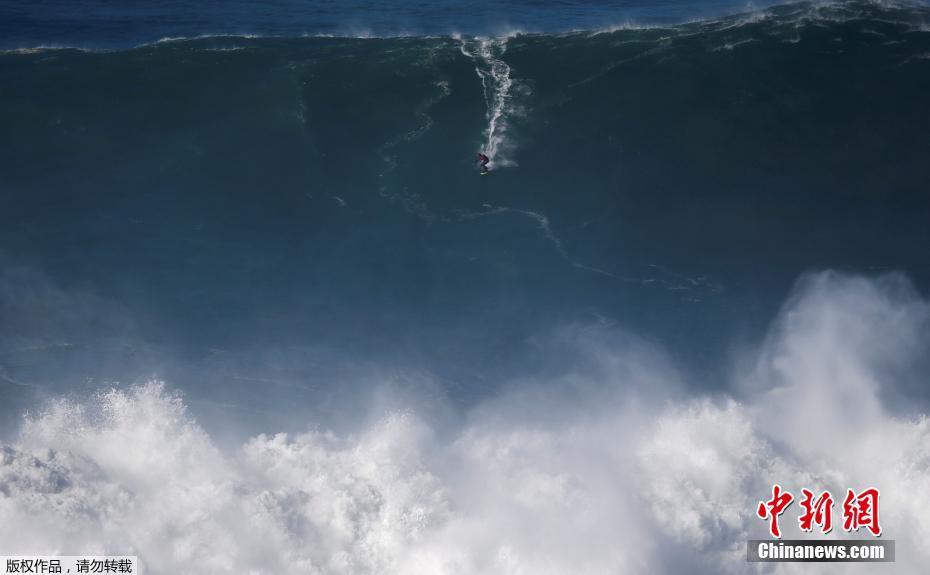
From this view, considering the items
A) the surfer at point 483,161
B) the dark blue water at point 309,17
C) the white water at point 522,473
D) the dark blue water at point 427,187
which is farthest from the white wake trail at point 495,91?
the white water at point 522,473

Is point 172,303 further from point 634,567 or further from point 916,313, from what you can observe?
point 916,313

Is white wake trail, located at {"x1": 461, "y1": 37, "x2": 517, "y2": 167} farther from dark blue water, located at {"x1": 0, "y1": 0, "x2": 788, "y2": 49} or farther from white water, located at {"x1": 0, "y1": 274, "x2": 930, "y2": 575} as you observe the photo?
white water, located at {"x1": 0, "y1": 274, "x2": 930, "y2": 575}

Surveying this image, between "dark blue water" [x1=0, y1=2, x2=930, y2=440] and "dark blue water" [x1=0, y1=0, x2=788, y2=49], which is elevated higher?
"dark blue water" [x1=0, y1=0, x2=788, y2=49]

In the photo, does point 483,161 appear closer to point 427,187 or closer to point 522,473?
point 427,187

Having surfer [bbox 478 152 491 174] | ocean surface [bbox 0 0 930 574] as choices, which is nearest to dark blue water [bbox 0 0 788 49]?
ocean surface [bbox 0 0 930 574]

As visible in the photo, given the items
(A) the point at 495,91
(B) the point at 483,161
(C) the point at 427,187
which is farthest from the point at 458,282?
(A) the point at 495,91

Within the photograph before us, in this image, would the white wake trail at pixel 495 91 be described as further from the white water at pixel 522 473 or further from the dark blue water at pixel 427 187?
the white water at pixel 522 473

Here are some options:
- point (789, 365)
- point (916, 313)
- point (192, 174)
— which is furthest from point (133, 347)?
point (916, 313)
